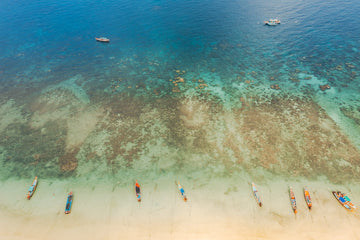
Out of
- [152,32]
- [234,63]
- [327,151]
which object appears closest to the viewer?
[327,151]

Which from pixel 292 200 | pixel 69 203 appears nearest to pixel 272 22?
pixel 292 200

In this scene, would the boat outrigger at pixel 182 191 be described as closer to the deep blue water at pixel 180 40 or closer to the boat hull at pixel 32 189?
the boat hull at pixel 32 189

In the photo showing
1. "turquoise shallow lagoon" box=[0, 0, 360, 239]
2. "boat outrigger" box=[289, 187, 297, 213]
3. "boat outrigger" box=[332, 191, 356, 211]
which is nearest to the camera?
"boat outrigger" box=[332, 191, 356, 211]

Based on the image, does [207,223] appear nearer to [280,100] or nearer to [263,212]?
[263,212]

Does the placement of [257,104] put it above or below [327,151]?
above

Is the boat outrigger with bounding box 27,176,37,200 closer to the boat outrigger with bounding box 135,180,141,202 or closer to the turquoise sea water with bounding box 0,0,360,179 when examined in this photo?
the turquoise sea water with bounding box 0,0,360,179

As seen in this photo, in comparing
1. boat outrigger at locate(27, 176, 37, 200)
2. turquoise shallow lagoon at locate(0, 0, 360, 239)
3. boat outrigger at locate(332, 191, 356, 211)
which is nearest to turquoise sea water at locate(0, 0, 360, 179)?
turquoise shallow lagoon at locate(0, 0, 360, 239)

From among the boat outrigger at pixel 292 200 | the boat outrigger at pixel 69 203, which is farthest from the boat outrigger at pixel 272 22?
the boat outrigger at pixel 69 203

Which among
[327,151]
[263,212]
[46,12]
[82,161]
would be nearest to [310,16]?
[327,151]
